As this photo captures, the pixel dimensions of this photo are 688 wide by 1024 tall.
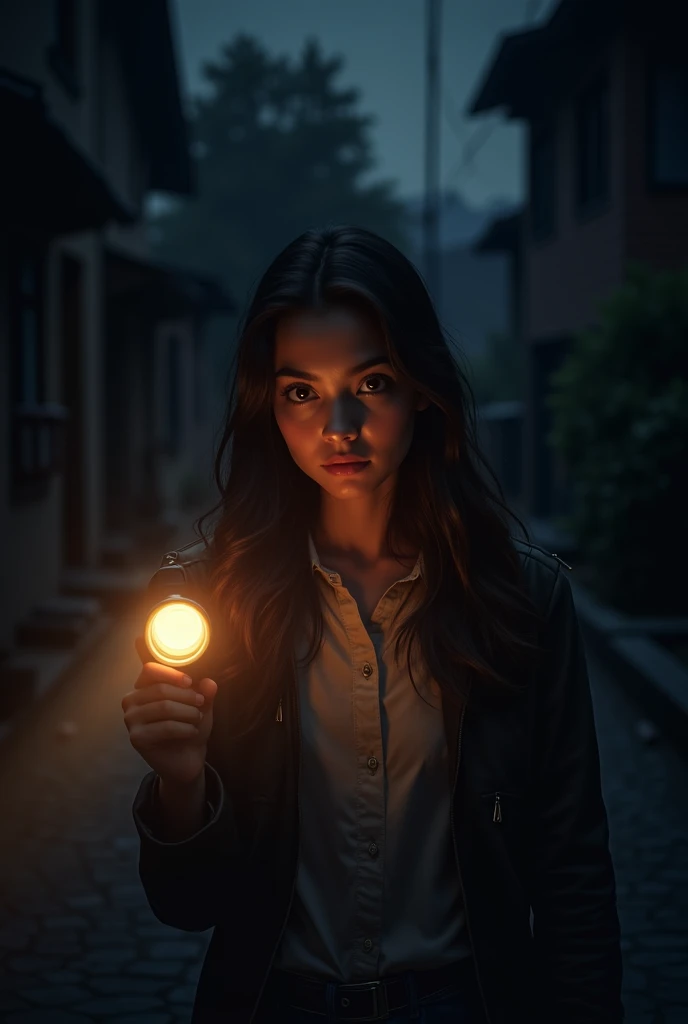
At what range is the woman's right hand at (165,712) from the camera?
1795 mm

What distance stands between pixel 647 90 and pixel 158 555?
8221mm

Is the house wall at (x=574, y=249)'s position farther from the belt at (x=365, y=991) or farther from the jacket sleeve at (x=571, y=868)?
the belt at (x=365, y=991)

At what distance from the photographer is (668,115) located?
1469 centimetres

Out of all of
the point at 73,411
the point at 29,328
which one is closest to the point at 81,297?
the point at 73,411

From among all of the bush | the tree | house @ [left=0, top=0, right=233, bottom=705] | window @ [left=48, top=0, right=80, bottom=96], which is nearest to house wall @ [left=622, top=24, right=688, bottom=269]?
the bush

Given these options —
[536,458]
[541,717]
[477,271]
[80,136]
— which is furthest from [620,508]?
[477,271]

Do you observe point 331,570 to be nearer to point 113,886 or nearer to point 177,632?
point 177,632

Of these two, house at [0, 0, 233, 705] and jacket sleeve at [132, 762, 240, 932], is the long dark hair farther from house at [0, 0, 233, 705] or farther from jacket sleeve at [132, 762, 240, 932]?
house at [0, 0, 233, 705]

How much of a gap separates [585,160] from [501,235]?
8006 mm

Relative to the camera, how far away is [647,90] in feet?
47.5

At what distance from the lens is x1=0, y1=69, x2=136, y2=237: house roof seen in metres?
6.22

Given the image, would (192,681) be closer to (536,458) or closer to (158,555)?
(158,555)

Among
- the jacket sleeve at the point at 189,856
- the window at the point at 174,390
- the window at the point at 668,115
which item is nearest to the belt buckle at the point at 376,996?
the jacket sleeve at the point at 189,856

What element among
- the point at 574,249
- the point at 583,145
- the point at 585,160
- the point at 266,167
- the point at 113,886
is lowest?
the point at 113,886
